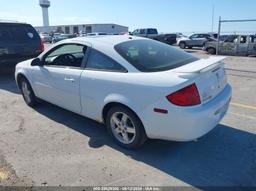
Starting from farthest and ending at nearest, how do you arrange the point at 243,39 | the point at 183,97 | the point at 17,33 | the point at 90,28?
the point at 90,28 → the point at 243,39 → the point at 17,33 → the point at 183,97

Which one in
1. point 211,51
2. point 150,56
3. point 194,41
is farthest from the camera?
point 194,41

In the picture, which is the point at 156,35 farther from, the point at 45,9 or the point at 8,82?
the point at 45,9

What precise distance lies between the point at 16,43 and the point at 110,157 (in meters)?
6.49

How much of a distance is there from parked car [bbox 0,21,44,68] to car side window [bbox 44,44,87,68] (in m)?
3.95

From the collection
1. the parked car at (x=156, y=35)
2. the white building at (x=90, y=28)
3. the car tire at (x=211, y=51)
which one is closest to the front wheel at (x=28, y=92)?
the car tire at (x=211, y=51)

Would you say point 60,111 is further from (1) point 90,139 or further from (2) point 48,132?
(1) point 90,139

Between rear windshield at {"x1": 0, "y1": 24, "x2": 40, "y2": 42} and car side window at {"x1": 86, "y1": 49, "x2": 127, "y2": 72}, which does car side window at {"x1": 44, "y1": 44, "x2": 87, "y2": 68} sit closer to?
car side window at {"x1": 86, "y1": 49, "x2": 127, "y2": 72}

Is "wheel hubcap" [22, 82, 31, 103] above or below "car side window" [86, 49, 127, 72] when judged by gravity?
below

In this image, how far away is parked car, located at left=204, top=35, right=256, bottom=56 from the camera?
57.0 feet

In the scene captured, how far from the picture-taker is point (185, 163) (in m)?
3.65

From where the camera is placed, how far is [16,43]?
A: 886cm

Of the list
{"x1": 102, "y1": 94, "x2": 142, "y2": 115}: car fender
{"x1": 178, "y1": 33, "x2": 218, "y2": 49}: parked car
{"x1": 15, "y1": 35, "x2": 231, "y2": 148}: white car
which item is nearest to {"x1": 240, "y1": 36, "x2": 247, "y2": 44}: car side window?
{"x1": 178, "y1": 33, "x2": 218, "y2": 49}: parked car

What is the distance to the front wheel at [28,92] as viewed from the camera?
19.3 feet

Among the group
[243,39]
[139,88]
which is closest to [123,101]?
[139,88]
